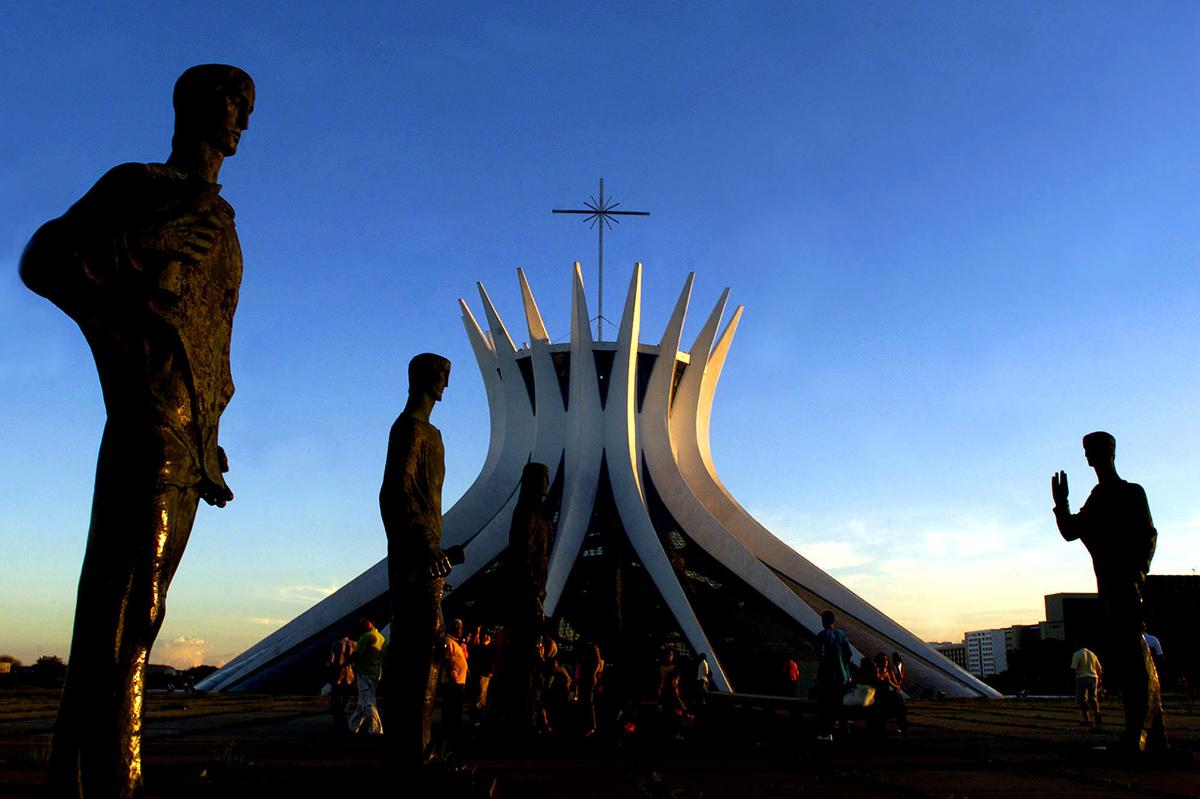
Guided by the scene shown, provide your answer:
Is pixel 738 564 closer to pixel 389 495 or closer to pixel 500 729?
pixel 500 729

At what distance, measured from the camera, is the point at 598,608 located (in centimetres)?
2308

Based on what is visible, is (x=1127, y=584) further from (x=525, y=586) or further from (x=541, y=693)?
(x=541, y=693)

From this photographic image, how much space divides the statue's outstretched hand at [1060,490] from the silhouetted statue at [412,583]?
397 cm

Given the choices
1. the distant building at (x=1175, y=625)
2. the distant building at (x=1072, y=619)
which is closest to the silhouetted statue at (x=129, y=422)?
the distant building at (x=1175, y=625)

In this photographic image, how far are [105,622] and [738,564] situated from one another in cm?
2203

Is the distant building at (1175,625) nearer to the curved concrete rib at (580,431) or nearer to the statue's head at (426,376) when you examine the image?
the curved concrete rib at (580,431)

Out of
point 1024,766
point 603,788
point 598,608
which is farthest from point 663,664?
point 598,608

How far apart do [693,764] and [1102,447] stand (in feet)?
10.2

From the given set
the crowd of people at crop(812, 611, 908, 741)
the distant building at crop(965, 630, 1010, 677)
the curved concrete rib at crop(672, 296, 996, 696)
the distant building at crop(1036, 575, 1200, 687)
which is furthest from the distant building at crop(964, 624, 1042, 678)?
the crowd of people at crop(812, 611, 908, 741)

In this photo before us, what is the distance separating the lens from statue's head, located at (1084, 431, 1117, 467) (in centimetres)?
604

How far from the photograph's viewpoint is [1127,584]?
19.0ft

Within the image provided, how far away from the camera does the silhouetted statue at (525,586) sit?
25.2 feet

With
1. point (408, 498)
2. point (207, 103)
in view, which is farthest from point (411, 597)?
point (207, 103)

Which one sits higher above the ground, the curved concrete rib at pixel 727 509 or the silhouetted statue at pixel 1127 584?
the curved concrete rib at pixel 727 509
